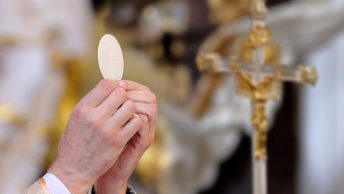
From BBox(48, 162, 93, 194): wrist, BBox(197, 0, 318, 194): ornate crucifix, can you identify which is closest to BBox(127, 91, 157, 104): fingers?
BBox(48, 162, 93, 194): wrist

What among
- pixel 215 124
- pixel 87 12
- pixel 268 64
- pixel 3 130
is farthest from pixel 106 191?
pixel 215 124

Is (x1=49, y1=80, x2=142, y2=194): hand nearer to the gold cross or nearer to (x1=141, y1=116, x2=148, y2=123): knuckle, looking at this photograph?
(x1=141, y1=116, x2=148, y2=123): knuckle

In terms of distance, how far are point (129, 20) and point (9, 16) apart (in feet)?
2.36

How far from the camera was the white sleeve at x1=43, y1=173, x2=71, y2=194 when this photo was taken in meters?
0.94

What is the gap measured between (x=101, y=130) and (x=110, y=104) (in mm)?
30

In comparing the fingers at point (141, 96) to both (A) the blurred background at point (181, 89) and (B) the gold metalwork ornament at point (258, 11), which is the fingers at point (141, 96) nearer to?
(B) the gold metalwork ornament at point (258, 11)

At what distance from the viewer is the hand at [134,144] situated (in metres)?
0.97

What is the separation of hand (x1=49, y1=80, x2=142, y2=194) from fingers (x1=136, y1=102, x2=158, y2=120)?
0.07ft

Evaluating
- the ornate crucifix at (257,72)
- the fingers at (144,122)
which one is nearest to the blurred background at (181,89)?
the ornate crucifix at (257,72)

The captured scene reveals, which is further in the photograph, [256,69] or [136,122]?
[256,69]

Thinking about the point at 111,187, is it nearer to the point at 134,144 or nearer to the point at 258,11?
the point at 134,144

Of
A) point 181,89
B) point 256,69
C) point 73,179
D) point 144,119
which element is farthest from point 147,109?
point 181,89

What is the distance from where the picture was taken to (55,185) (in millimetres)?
942

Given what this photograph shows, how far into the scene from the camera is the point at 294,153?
2.56m
